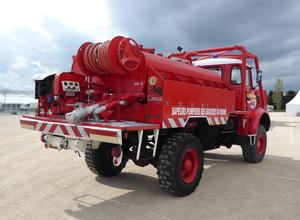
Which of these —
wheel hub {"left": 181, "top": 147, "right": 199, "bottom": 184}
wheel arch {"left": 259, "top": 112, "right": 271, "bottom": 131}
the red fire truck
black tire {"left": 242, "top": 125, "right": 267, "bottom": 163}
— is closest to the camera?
the red fire truck

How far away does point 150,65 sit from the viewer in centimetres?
465

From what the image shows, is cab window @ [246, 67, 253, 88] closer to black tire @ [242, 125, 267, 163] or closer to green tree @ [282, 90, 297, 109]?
black tire @ [242, 125, 267, 163]

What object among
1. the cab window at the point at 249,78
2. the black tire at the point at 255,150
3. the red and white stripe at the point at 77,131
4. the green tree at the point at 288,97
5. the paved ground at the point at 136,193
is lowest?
the paved ground at the point at 136,193

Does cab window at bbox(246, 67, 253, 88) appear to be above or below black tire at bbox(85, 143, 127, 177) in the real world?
above

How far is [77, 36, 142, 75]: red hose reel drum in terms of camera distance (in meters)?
4.39

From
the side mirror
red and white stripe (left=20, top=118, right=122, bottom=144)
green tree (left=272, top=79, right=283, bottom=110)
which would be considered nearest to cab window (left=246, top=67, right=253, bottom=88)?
the side mirror

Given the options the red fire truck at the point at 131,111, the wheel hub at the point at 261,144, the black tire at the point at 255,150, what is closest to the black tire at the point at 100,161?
the red fire truck at the point at 131,111

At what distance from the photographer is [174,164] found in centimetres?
441

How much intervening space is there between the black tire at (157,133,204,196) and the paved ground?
0.59 feet

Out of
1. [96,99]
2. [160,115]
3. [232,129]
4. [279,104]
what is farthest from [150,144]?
[279,104]

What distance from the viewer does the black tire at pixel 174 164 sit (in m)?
4.42

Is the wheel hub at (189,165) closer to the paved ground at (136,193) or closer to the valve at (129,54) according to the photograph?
the paved ground at (136,193)

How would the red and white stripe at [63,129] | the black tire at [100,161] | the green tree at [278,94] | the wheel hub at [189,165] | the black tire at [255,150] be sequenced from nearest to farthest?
1. the red and white stripe at [63,129]
2. the wheel hub at [189,165]
3. the black tire at [100,161]
4. the black tire at [255,150]
5. the green tree at [278,94]

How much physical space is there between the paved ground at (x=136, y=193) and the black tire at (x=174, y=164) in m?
0.18
